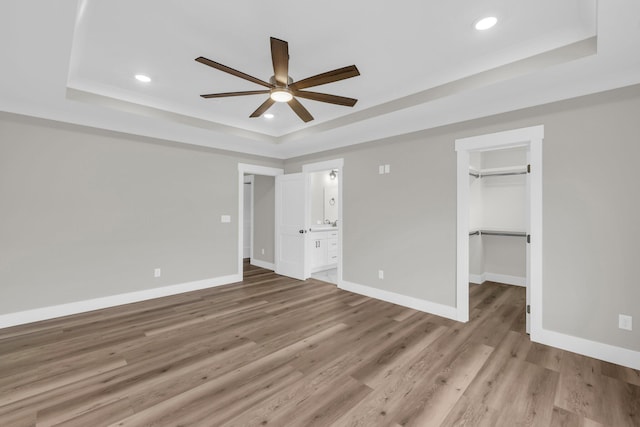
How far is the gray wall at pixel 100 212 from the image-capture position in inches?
132

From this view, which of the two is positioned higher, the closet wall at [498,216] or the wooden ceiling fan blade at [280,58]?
the wooden ceiling fan blade at [280,58]

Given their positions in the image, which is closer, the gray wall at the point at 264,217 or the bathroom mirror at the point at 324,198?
the gray wall at the point at 264,217

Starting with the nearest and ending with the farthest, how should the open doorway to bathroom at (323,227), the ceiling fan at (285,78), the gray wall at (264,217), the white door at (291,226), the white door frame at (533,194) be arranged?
the ceiling fan at (285,78)
the white door frame at (533,194)
the white door at (291,226)
the open doorway to bathroom at (323,227)
the gray wall at (264,217)

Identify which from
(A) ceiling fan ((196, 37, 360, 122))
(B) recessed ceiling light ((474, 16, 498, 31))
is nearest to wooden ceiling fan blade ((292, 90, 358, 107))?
(A) ceiling fan ((196, 37, 360, 122))

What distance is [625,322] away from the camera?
2.53 meters

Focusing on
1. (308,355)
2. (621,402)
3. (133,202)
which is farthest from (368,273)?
(133,202)

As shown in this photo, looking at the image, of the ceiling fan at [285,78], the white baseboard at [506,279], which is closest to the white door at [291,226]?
the ceiling fan at [285,78]

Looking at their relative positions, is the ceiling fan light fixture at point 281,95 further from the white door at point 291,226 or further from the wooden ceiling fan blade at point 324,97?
the white door at point 291,226

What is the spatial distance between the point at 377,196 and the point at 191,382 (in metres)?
3.37

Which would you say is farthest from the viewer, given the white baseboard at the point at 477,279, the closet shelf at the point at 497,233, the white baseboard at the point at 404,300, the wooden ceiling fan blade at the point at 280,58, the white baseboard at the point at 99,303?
the white baseboard at the point at 477,279

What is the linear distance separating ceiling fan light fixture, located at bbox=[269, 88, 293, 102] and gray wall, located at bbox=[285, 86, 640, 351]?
2176 millimetres

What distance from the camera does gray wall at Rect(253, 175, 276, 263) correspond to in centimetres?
645

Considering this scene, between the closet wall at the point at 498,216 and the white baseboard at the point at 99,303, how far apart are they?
4.84 metres

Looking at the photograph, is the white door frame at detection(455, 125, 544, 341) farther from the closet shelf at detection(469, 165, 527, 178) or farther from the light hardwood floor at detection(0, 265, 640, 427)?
the closet shelf at detection(469, 165, 527, 178)
